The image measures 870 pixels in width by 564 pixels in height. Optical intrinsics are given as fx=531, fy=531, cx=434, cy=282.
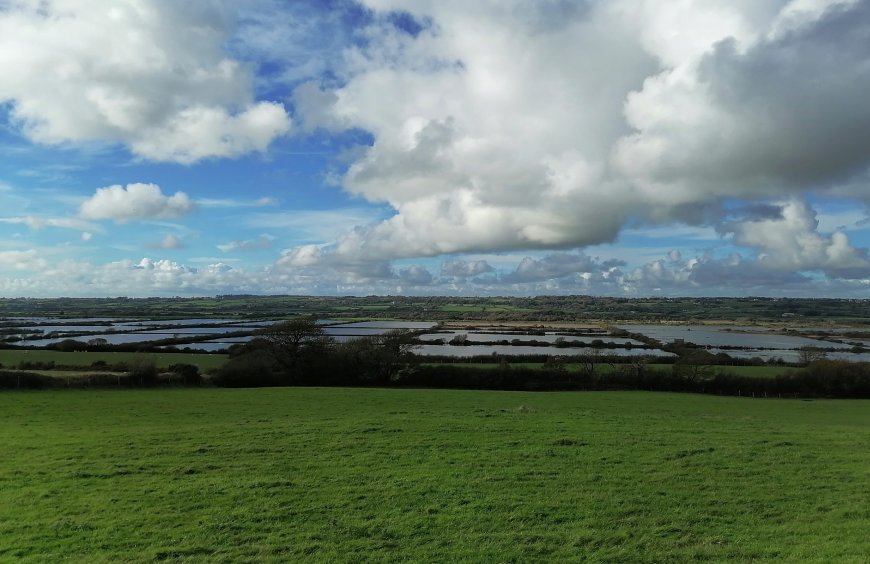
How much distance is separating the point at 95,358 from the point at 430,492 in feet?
230

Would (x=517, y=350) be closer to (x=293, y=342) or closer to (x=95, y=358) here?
(x=293, y=342)

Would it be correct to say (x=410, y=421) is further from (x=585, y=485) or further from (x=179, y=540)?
(x=179, y=540)

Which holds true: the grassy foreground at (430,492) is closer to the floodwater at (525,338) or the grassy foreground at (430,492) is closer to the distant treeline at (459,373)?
the distant treeline at (459,373)

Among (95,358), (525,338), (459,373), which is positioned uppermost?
(95,358)

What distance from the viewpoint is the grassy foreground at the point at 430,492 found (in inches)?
393

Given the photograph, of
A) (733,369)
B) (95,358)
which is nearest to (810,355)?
(733,369)

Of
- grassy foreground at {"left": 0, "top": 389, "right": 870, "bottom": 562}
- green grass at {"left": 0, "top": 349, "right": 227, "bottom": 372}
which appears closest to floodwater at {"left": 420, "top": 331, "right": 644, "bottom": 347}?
green grass at {"left": 0, "top": 349, "right": 227, "bottom": 372}

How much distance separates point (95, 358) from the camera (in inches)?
2677

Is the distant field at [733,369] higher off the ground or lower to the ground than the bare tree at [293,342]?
lower

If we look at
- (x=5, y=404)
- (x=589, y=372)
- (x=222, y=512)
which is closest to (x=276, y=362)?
(x=5, y=404)

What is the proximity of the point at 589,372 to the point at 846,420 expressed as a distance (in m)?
27.2

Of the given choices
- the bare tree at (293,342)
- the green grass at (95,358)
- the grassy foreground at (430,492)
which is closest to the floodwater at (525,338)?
the green grass at (95,358)

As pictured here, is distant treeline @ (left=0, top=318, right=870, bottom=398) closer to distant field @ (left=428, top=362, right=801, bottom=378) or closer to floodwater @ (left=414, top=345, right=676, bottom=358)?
distant field @ (left=428, top=362, right=801, bottom=378)

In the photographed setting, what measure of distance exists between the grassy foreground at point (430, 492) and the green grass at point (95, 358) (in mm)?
45085
